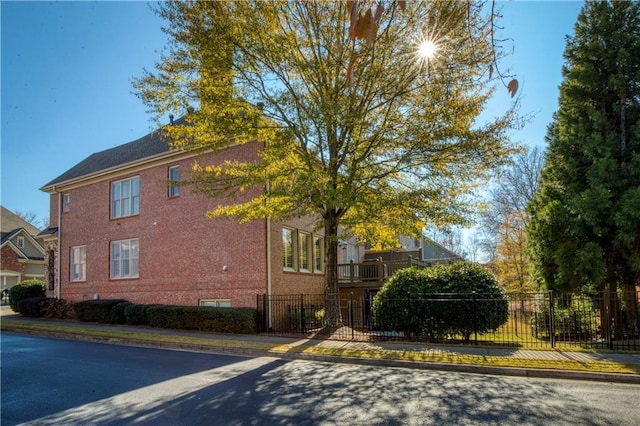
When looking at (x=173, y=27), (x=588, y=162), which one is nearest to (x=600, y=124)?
(x=588, y=162)

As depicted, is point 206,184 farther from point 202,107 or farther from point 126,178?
point 126,178

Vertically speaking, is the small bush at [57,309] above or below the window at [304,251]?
below

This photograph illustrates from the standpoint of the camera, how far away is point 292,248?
18.5m

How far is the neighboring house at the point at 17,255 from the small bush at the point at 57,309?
22.8m

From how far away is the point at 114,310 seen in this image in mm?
18406

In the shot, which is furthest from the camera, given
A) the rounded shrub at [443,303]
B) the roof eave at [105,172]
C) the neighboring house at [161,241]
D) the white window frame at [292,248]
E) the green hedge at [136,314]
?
the roof eave at [105,172]

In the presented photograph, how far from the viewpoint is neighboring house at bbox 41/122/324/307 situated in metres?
16.9

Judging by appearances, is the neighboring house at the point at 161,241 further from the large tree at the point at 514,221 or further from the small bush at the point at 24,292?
the large tree at the point at 514,221

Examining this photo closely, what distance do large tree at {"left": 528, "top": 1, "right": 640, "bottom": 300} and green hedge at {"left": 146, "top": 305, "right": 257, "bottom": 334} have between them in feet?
32.1

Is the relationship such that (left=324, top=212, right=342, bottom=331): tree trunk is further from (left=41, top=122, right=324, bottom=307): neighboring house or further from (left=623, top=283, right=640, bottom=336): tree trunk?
(left=623, top=283, right=640, bottom=336): tree trunk

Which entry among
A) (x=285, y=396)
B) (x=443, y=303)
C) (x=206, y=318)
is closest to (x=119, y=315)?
(x=206, y=318)

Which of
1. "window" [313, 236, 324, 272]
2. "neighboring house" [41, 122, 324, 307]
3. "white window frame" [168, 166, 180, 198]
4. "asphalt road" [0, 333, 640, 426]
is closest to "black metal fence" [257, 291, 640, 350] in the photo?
"neighboring house" [41, 122, 324, 307]

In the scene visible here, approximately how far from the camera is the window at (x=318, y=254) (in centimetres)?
2041

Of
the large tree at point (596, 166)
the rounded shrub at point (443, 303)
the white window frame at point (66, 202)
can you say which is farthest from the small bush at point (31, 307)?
the large tree at point (596, 166)
